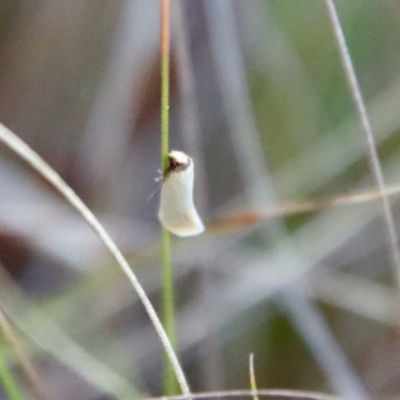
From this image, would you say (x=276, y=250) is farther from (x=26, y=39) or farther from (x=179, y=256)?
(x=26, y=39)

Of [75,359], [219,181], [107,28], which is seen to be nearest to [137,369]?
[75,359]

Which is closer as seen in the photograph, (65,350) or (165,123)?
(165,123)

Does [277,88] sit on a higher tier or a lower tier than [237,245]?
higher

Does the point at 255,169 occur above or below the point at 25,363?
above

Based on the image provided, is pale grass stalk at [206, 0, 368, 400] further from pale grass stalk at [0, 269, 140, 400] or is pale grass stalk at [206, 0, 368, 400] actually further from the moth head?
the moth head

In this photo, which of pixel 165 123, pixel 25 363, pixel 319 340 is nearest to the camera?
pixel 165 123

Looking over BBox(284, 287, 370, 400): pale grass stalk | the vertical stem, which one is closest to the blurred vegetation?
BBox(284, 287, 370, 400): pale grass stalk

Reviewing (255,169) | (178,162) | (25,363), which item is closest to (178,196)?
(178,162)

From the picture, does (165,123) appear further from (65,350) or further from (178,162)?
(65,350)
